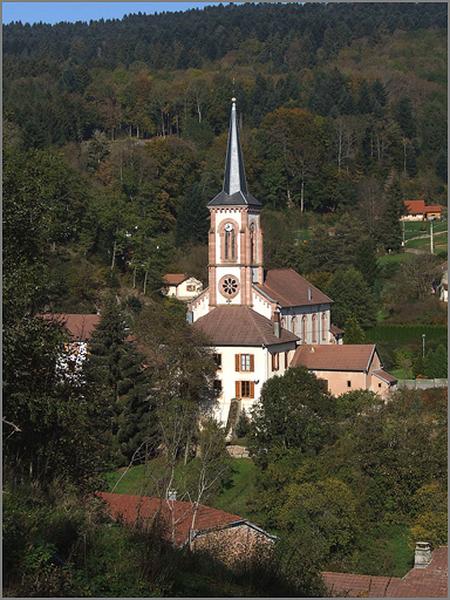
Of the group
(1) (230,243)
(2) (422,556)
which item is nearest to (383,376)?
(1) (230,243)

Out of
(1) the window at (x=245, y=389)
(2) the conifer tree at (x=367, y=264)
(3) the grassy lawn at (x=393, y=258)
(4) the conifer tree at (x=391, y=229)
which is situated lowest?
(1) the window at (x=245, y=389)

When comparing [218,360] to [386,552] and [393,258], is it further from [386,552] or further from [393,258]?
[393,258]

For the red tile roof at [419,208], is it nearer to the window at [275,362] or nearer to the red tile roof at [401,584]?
the window at [275,362]

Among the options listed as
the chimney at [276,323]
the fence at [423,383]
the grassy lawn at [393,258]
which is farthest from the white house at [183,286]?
the fence at [423,383]

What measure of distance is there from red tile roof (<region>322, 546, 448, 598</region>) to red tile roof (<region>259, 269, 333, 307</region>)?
94.0 ft

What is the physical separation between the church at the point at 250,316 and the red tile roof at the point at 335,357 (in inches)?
1.5

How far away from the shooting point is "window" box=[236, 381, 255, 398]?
4275 cm

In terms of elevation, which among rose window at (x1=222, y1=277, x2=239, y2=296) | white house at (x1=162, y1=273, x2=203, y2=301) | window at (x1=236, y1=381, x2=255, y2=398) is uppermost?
white house at (x1=162, y1=273, x2=203, y2=301)

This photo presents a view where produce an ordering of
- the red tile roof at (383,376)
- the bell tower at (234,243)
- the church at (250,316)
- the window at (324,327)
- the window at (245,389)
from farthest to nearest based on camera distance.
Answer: the window at (324,327)
the bell tower at (234,243)
the red tile roof at (383,376)
the church at (250,316)
the window at (245,389)

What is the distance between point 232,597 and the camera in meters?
10.8

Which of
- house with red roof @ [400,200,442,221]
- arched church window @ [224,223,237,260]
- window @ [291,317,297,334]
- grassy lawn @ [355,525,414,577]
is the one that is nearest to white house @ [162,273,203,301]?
window @ [291,317,297,334]

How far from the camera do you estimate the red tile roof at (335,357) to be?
144ft

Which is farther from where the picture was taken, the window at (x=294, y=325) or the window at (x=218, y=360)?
the window at (x=294, y=325)

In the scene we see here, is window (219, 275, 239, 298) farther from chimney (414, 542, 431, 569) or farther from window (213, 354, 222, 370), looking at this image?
chimney (414, 542, 431, 569)
